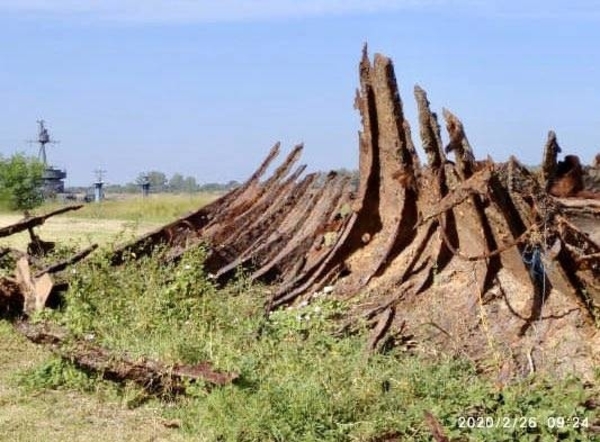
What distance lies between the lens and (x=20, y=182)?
40875 mm

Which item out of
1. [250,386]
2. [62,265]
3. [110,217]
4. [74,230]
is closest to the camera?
[250,386]

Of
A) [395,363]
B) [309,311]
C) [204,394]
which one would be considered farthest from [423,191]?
[204,394]

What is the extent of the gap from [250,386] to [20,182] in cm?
3642

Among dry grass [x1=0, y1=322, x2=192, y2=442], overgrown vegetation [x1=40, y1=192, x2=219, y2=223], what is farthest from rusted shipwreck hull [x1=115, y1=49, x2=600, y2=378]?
overgrown vegetation [x1=40, y1=192, x2=219, y2=223]

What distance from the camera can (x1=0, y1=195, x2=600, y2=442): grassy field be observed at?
18.5 ft

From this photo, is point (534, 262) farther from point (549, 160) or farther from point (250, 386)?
point (250, 386)

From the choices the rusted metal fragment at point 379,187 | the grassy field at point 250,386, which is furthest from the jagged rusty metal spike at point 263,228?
the rusted metal fragment at point 379,187

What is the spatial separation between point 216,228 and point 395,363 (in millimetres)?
3850

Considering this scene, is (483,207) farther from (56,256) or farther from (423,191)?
(56,256)

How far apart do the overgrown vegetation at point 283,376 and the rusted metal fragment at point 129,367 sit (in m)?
0.08

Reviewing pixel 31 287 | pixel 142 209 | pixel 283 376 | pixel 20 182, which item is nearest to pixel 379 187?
pixel 283 376

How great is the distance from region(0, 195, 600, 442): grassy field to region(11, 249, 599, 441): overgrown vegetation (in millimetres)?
10

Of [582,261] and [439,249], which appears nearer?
[582,261]

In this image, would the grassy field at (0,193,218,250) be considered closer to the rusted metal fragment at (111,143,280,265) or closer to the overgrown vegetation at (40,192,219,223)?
the overgrown vegetation at (40,192,219,223)
